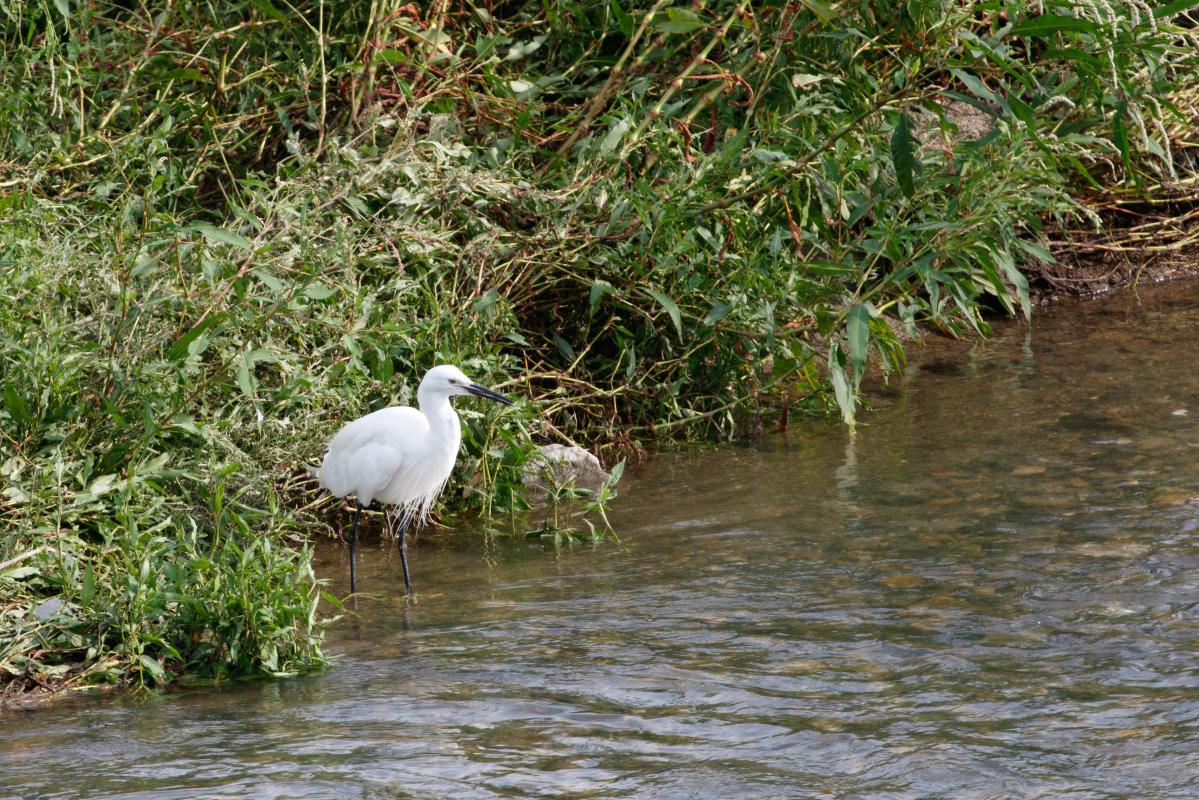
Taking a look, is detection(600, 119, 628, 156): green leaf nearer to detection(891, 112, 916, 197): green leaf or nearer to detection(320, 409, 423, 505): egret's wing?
detection(891, 112, 916, 197): green leaf

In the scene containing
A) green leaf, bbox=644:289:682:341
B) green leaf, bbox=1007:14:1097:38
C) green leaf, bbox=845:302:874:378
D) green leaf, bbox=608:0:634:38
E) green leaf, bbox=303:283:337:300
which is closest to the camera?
green leaf, bbox=303:283:337:300

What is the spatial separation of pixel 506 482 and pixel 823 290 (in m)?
1.61

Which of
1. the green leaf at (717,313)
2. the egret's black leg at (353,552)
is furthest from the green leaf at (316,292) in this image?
the green leaf at (717,313)

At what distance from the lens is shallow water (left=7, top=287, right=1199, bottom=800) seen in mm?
3506

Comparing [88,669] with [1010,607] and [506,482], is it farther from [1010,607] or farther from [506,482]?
[1010,607]

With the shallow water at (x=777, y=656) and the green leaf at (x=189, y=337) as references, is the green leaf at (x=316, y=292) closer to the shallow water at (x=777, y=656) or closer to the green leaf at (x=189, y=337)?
the green leaf at (x=189, y=337)

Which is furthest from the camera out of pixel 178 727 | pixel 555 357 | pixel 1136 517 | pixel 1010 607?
pixel 555 357

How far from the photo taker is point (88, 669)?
4188 millimetres

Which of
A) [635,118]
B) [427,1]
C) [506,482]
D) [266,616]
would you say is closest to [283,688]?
[266,616]

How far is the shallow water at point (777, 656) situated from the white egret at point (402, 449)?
0.36m

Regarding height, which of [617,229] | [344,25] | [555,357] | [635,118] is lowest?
[555,357]

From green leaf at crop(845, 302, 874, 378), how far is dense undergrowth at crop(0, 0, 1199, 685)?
0.06 ft

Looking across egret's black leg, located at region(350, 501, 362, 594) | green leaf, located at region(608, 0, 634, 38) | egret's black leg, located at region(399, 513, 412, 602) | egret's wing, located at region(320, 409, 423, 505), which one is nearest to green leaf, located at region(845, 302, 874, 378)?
green leaf, located at region(608, 0, 634, 38)

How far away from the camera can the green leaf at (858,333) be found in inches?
227
